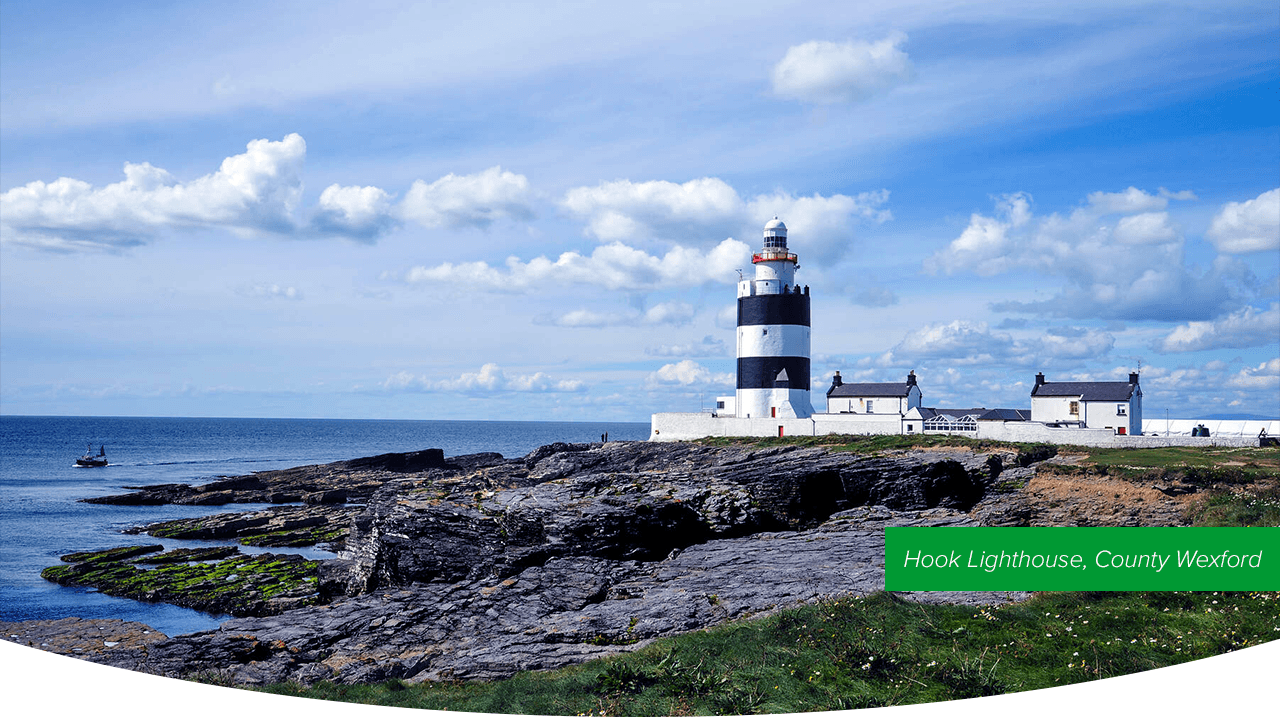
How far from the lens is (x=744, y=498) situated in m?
20.1

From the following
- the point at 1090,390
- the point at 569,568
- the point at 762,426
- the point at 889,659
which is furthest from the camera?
the point at 1090,390

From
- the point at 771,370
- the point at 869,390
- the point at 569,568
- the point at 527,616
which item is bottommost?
the point at 527,616

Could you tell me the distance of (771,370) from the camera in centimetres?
3173

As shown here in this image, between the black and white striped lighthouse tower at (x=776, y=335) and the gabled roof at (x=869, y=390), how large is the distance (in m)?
5.15

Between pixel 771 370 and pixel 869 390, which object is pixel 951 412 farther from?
pixel 771 370

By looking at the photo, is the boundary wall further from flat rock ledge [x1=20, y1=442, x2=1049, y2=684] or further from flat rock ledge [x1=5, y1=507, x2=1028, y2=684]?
flat rock ledge [x1=5, y1=507, x2=1028, y2=684]

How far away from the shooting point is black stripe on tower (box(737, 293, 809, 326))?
31.5 meters

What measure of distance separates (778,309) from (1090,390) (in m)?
13.2

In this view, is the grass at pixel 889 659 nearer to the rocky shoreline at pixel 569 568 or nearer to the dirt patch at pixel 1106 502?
the rocky shoreline at pixel 569 568

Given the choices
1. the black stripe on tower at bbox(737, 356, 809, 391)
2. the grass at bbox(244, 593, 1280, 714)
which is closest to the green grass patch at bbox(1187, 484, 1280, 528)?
the grass at bbox(244, 593, 1280, 714)

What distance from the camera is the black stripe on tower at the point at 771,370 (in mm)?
31484

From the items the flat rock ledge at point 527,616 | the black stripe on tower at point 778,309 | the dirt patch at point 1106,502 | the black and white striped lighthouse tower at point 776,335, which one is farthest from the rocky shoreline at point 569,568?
the black stripe on tower at point 778,309

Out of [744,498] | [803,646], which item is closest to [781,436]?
[744,498]

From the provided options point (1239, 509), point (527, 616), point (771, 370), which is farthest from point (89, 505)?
point (1239, 509)
